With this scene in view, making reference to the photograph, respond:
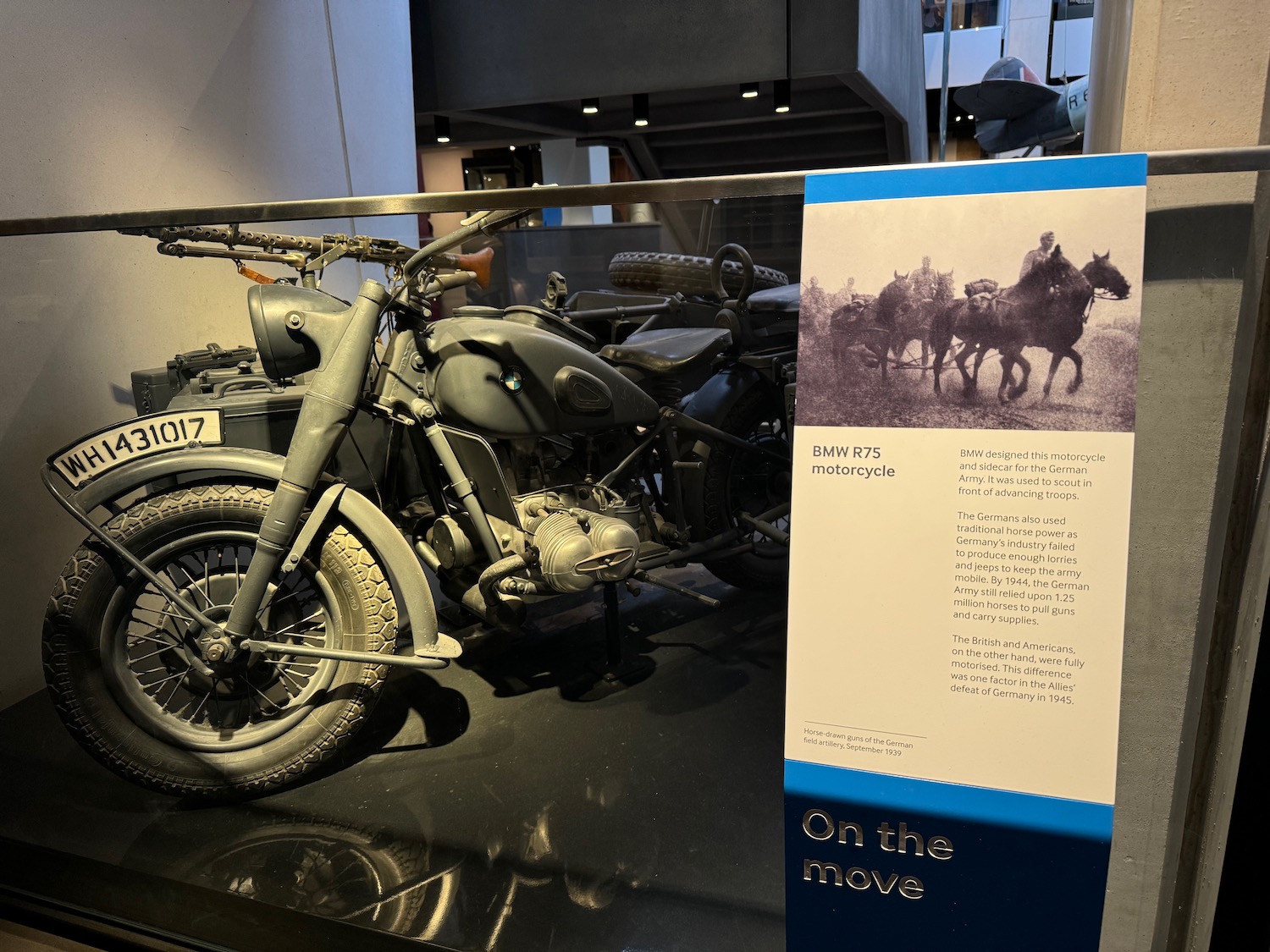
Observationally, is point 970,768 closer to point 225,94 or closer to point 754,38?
point 225,94

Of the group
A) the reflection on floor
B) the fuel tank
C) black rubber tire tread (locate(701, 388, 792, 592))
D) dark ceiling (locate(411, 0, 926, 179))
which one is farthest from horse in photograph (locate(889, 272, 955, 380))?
dark ceiling (locate(411, 0, 926, 179))

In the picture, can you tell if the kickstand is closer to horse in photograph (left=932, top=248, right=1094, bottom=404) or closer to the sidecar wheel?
the sidecar wheel

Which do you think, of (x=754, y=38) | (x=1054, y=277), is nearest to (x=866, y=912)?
(x=1054, y=277)

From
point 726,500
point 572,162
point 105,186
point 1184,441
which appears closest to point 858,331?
point 1184,441

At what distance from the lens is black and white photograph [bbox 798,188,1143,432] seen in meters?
0.81

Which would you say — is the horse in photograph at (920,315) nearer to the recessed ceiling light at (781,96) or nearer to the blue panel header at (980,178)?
the blue panel header at (980,178)

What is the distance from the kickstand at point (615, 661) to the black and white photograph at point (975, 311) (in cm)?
150

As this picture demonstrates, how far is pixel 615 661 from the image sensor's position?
242 centimetres

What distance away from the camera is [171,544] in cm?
180

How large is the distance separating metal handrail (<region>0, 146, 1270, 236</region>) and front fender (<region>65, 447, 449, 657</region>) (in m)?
0.52

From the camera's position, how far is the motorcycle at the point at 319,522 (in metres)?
1.78

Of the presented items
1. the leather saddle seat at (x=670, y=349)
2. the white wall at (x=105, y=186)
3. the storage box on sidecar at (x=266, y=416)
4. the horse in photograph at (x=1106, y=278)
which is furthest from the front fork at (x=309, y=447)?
the horse in photograph at (x=1106, y=278)

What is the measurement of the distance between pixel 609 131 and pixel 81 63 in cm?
411

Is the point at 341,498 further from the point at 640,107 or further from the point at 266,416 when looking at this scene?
the point at 640,107
